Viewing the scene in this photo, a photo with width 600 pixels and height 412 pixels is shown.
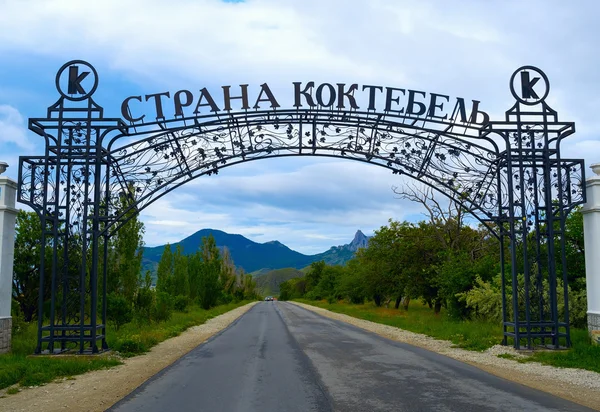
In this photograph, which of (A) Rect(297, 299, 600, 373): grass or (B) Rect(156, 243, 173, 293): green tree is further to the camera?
(B) Rect(156, 243, 173, 293): green tree

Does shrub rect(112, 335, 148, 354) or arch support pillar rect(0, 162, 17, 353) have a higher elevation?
arch support pillar rect(0, 162, 17, 353)

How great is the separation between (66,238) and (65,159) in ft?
6.43

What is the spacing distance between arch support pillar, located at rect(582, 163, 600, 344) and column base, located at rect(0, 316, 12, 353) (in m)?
13.8

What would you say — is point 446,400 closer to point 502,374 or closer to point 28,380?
point 502,374

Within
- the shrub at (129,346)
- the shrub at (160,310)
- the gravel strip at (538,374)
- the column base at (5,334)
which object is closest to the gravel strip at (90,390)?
the shrub at (129,346)

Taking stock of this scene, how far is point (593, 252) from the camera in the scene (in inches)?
547

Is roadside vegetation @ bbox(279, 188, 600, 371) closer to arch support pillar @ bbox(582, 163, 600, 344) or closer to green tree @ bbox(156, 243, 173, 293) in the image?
arch support pillar @ bbox(582, 163, 600, 344)

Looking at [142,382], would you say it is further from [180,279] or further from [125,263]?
[180,279]

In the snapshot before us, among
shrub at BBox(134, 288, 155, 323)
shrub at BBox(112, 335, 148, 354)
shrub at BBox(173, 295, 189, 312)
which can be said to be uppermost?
shrub at BBox(134, 288, 155, 323)

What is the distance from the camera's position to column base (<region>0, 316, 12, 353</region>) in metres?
12.8

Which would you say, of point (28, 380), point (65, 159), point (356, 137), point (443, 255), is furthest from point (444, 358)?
point (443, 255)

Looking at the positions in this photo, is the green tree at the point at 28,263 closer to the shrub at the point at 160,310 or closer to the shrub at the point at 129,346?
the shrub at the point at 160,310

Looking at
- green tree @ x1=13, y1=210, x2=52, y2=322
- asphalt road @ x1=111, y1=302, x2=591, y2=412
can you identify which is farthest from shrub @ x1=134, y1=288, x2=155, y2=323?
asphalt road @ x1=111, y1=302, x2=591, y2=412

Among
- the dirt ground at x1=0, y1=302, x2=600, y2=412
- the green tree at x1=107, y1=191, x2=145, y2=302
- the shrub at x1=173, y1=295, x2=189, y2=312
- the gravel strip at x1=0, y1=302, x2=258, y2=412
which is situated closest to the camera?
the gravel strip at x1=0, y1=302, x2=258, y2=412
